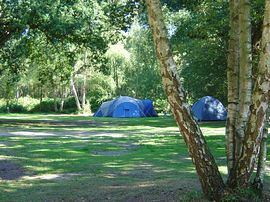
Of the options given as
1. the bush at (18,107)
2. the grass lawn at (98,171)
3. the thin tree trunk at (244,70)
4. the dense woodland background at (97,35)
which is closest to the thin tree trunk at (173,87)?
the thin tree trunk at (244,70)

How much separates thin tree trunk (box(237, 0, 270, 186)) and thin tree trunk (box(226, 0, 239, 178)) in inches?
15.3

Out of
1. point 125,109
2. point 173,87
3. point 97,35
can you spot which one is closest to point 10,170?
point 173,87

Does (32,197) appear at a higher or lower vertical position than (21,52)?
lower

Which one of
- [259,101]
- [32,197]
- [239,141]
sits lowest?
[32,197]

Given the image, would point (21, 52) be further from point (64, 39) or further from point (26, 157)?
point (26, 157)

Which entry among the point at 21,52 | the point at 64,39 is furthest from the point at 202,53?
the point at 21,52

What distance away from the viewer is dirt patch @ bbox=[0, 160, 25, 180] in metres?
8.14

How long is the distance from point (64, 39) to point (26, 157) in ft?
41.4

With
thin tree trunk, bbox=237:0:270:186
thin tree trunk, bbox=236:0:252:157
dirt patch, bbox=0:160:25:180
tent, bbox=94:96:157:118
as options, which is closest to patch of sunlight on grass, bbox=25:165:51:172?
dirt patch, bbox=0:160:25:180

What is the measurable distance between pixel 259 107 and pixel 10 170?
553cm

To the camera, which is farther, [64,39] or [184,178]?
[64,39]

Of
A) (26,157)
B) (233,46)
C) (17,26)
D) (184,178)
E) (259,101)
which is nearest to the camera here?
(259,101)

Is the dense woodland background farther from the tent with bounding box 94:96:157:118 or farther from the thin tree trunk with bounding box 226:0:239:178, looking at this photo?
the tent with bounding box 94:96:157:118

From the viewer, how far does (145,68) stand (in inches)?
2024
